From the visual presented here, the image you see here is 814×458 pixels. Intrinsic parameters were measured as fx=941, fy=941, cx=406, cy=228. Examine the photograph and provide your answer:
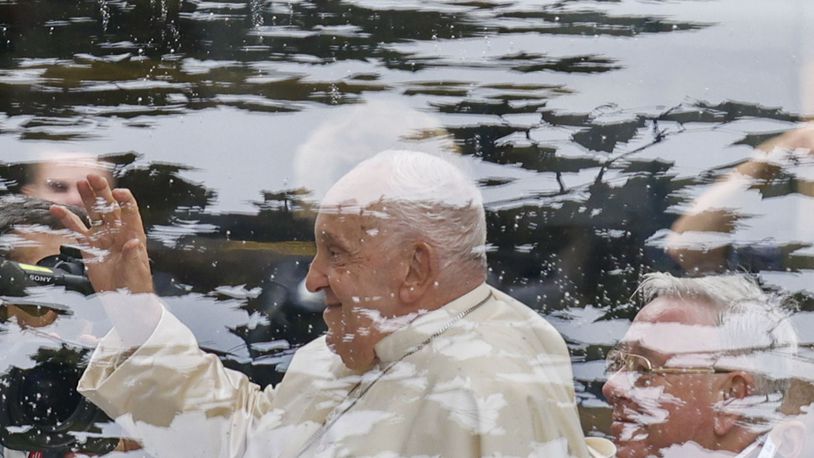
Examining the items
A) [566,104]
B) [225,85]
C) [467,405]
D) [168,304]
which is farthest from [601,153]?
A: [168,304]

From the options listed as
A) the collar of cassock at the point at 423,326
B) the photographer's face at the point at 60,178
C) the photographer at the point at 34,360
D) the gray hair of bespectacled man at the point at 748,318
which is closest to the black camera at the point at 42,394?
the photographer at the point at 34,360

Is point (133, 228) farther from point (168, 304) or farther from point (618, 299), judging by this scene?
point (618, 299)

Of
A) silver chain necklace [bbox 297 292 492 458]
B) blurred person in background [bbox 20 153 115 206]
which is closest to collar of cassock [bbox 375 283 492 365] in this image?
silver chain necklace [bbox 297 292 492 458]

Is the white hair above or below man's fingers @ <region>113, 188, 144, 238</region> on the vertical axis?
below

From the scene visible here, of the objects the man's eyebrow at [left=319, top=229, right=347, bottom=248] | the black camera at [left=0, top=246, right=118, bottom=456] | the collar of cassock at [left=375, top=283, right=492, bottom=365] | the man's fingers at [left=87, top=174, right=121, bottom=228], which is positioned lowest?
the black camera at [left=0, top=246, right=118, bottom=456]

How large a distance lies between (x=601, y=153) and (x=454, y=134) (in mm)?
212

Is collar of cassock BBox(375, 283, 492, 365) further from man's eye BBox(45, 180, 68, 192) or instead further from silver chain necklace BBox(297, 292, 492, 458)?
man's eye BBox(45, 180, 68, 192)

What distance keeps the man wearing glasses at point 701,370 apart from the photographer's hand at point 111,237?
69 centimetres

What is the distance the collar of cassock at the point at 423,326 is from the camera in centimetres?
131

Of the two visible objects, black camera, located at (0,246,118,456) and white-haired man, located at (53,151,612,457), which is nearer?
white-haired man, located at (53,151,612,457)

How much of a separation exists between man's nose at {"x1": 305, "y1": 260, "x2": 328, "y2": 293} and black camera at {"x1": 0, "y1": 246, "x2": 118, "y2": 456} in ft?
1.16

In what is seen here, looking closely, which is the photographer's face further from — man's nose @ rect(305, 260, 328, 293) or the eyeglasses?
the eyeglasses

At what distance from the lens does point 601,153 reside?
1.35 m

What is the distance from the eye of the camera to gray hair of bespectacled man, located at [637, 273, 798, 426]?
52.9 inches
